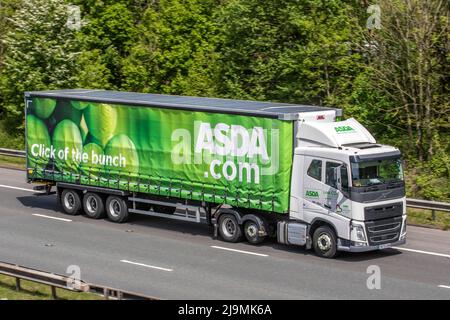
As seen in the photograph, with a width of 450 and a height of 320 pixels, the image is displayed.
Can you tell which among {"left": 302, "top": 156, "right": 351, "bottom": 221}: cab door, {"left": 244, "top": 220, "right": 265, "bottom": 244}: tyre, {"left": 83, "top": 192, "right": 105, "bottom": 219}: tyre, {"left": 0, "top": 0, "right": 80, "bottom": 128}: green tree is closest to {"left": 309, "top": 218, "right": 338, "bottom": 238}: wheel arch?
{"left": 302, "top": 156, "right": 351, "bottom": 221}: cab door

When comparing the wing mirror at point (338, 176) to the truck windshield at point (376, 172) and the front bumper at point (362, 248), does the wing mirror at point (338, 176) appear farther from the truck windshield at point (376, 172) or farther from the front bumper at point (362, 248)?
A: the front bumper at point (362, 248)

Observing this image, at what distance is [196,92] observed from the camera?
3991 centimetres

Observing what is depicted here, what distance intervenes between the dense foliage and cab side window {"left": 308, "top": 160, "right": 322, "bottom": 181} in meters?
7.64

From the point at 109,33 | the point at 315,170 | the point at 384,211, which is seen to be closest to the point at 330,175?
the point at 315,170

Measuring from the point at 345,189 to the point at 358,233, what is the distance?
42.4 inches

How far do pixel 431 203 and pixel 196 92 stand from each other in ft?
50.4

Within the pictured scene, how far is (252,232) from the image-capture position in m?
24.2

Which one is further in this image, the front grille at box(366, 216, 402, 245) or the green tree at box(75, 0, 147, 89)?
the green tree at box(75, 0, 147, 89)

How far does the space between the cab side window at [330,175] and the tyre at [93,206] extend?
7634mm

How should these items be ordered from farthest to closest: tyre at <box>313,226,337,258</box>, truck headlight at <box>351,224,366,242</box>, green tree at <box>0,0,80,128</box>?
green tree at <box>0,0,80,128</box> < tyre at <box>313,226,337,258</box> < truck headlight at <box>351,224,366,242</box>

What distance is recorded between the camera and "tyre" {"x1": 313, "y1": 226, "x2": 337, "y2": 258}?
22.8m

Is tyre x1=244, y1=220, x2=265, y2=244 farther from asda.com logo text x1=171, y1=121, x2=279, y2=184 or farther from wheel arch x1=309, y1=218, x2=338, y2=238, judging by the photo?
wheel arch x1=309, y1=218, x2=338, y2=238

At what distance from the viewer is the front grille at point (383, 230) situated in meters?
22.5

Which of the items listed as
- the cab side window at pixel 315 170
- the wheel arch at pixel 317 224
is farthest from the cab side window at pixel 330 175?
the wheel arch at pixel 317 224
